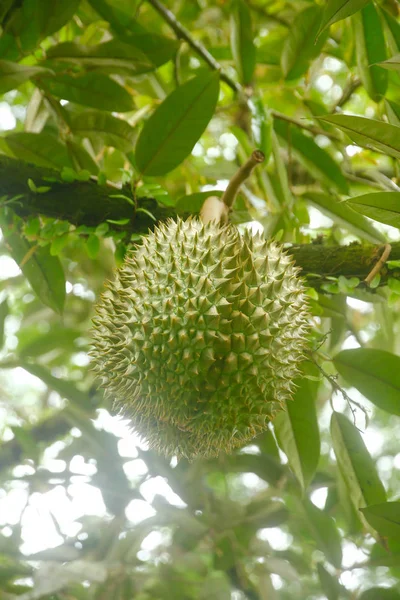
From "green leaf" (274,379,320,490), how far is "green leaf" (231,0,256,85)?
106 cm

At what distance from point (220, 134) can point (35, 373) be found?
1859 millimetres

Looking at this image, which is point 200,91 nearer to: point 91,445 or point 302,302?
point 302,302

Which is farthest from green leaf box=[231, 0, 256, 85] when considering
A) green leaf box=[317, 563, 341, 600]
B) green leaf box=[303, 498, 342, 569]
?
green leaf box=[317, 563, 341, 600]

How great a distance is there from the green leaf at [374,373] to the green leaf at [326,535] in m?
0.62

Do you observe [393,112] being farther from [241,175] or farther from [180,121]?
[180,121]

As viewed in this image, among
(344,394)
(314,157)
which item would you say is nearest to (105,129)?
(314,157)

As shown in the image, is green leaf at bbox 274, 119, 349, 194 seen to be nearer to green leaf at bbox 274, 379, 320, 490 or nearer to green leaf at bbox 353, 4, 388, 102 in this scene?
green leaf at bbox 353, 4, 388, 102

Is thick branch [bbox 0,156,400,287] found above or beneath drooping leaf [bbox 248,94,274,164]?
beneath

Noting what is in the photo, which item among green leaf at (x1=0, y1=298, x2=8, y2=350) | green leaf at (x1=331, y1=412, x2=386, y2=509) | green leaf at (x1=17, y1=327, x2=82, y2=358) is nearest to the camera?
green leaf at (x1=331, y1=412, x2=386, y2=509)

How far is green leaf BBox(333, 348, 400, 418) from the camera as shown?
1428mm

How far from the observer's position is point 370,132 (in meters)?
1.02

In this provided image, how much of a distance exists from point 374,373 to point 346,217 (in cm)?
46

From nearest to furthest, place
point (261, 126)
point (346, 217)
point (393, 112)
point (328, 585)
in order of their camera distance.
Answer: point (393, 112) < point (261, 126) < point (346, 217) < point (328, 585)

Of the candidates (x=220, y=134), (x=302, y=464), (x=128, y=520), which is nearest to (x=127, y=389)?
(x=302, y=464)
